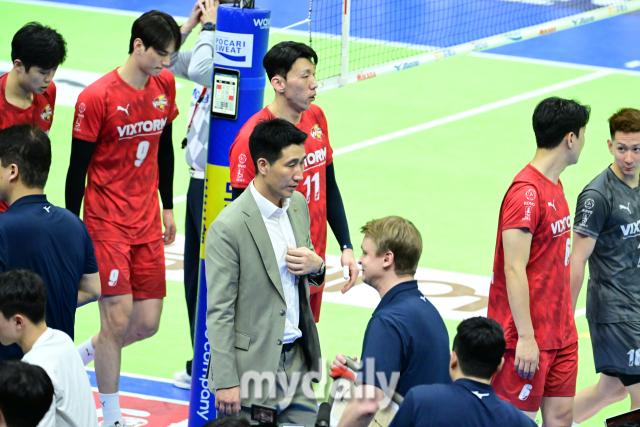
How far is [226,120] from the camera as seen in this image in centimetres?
661

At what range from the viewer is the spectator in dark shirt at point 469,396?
169 inches

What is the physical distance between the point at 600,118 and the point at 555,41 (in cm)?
604

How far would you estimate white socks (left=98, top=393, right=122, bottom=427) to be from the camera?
7.03 metres

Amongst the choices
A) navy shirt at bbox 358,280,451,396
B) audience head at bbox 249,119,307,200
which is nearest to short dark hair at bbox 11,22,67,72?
audience head at bbox 249,119,307,200

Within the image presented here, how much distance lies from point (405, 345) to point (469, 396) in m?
0.48

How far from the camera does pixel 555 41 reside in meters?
22.1

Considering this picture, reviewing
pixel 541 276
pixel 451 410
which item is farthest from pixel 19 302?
pixel 541 276

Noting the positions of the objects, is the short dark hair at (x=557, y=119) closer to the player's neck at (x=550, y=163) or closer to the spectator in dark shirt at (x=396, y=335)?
the player's neck at (x=550, y=163)

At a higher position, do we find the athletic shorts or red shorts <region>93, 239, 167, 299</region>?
red shorts <region>93, 239, 167, 299</region>

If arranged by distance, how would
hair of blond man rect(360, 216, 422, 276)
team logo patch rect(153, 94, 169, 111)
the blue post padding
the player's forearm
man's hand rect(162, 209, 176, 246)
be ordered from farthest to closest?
man's hand rect(162, 209, 176, 246)
team logo patch rect(153, 94, 169, 111)
the blue post padding
the player's forearm
hair of blond man rect(360, 216, 422, 276)

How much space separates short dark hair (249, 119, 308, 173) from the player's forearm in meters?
1.59

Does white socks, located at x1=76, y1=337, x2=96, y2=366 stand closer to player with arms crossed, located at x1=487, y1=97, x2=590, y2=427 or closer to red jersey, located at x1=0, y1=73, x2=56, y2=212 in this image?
red jersey, located at x1=0, y1=73, x2=56, y2=212

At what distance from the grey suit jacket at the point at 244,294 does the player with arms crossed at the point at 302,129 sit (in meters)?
0.69

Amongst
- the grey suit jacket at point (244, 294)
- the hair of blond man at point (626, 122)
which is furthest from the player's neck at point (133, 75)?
the hair of blond man at point (626, 122)
